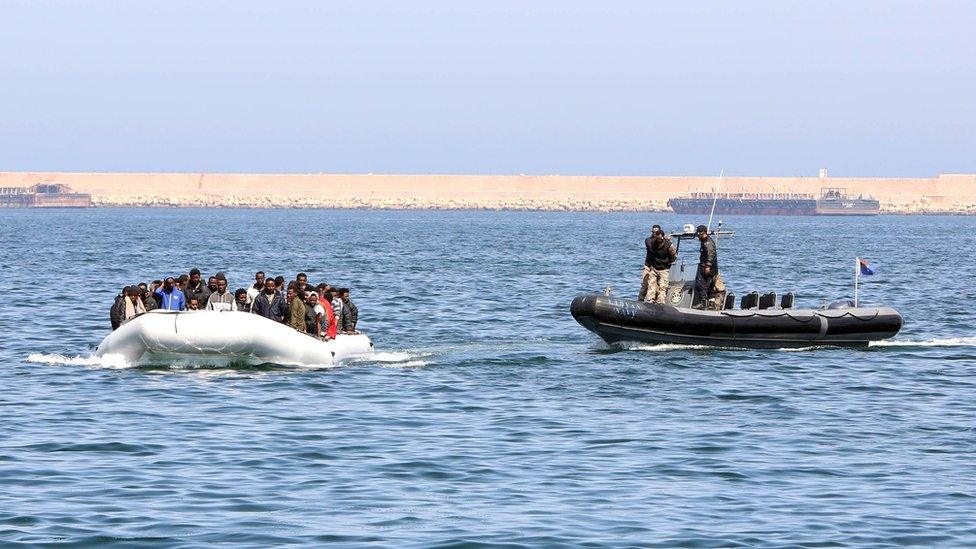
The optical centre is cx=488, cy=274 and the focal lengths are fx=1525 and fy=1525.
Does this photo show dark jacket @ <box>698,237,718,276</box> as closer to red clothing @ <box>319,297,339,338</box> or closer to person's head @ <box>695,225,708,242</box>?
person's head @ <box>695,225,708,242</box>

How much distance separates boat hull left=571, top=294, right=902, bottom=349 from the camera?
26.7 meters

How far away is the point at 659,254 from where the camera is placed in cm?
2678

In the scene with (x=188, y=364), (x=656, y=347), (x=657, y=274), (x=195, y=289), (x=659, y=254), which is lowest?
(x=188, y=364)

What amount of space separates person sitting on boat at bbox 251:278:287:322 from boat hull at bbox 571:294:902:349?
5.81 metres

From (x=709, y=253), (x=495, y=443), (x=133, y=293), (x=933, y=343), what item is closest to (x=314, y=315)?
(x=133, y=293)

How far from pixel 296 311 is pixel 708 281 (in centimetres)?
790

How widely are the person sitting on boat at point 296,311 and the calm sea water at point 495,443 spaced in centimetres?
71

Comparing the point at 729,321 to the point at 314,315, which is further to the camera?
the point at 729,321

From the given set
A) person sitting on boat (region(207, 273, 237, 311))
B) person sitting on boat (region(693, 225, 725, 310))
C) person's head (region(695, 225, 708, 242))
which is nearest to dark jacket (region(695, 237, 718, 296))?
person sitting on boat (region(693, 225, 725, 310))

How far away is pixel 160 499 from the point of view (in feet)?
46.0

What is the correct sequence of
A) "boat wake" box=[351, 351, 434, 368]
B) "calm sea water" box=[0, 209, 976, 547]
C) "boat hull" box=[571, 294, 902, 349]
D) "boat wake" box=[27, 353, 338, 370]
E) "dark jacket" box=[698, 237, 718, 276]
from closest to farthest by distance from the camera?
"calm sea water" box=[0, 209, 976, 547] < "boat wake" box=[27, 353, 338, 370] < "boat wake" box=[351, 351, 434, 368] < "dark jacket" box=[698, 237, 718, 276] < "boat hull" box=[571, 294, 902, 349]

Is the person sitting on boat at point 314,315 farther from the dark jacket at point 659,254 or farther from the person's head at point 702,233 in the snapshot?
the person's head at point 702,233

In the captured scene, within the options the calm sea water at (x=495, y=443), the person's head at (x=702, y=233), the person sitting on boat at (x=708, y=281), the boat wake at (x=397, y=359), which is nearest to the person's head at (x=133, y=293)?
the calm sea water at (x=495, y=443)

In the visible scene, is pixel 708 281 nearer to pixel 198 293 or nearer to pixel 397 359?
pixel 397 359
